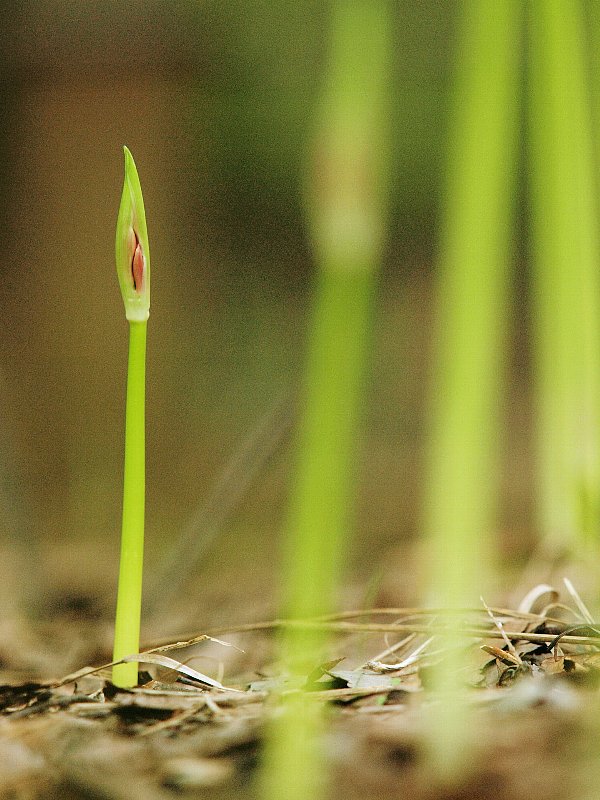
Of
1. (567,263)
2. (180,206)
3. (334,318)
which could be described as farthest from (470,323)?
(180,206)

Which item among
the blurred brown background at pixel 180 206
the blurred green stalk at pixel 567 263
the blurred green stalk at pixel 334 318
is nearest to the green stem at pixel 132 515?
the blurred green stalk at pixel 334 318

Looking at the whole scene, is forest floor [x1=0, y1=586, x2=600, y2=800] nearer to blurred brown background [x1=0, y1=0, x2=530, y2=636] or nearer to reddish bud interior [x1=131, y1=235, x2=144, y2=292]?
reddish bud interior [x1=131, y1=235, x2=144, y2=292]

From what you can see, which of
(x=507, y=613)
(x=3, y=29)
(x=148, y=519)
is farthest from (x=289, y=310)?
(x=507, y=613)

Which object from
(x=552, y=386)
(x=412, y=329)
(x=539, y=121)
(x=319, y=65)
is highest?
(x=319, y=65)

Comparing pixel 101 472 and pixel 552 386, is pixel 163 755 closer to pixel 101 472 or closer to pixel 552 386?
pixel 552 386

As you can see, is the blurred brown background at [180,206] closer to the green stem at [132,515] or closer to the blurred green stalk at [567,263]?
the blurred green stalk at [567,263]

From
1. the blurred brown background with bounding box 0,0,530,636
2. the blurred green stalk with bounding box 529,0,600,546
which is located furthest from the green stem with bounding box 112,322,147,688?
the blurred brown background with bounding box 0,0,530,636

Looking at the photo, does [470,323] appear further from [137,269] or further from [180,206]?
[180,206]
